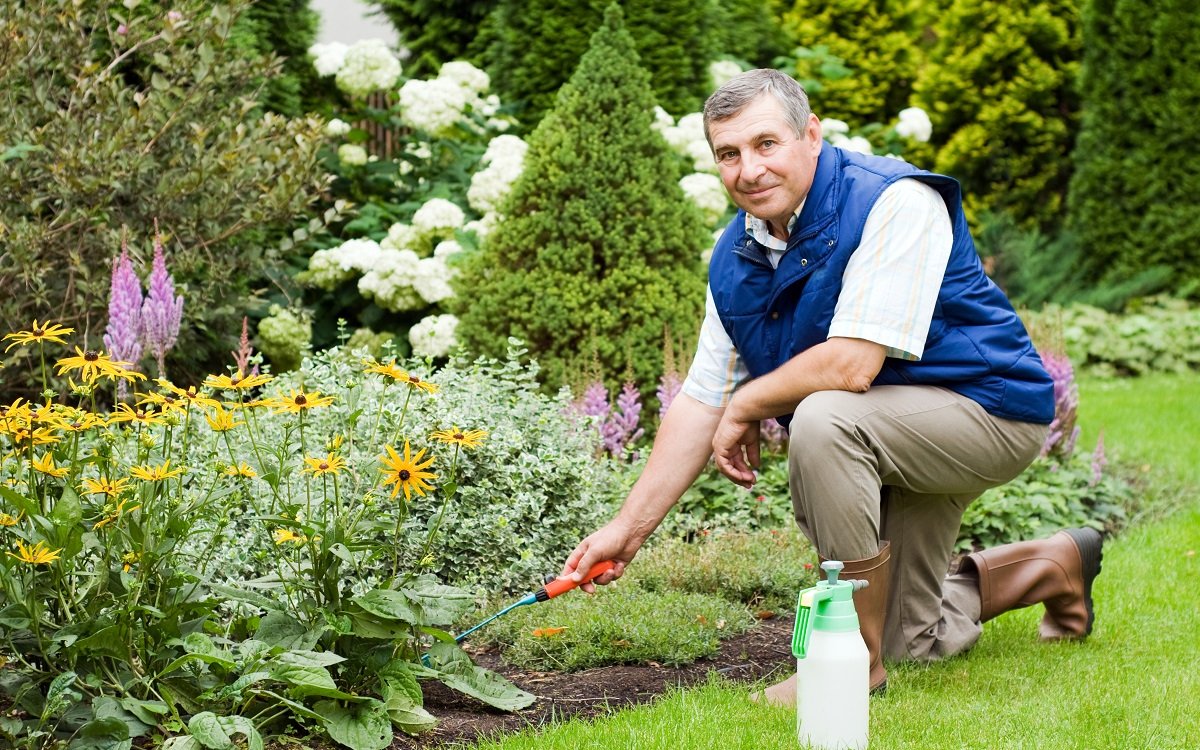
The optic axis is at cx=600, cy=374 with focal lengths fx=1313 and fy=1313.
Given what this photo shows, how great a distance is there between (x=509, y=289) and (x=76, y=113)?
181 cm

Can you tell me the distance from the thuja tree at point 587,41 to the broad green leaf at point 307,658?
5405 millimetres

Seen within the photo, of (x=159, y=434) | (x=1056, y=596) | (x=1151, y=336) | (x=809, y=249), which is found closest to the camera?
(x=809, y=249)

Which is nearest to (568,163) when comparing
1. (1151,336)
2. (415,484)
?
(415,484)

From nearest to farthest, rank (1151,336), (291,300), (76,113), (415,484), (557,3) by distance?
(415,484) < (76,113) < (291,300) < (557,3) < (1151,336)

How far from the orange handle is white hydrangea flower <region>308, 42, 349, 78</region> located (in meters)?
5.07

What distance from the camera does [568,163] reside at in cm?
540

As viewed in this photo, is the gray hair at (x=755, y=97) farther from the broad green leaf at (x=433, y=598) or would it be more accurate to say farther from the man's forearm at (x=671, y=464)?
the broad green leaf at (x=433, y=598)

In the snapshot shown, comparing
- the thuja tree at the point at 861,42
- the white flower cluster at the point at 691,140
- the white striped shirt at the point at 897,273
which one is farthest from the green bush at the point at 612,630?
the thuja tree at the point at 861,42

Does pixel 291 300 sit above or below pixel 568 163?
below

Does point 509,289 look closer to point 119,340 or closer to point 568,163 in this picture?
point 568,163

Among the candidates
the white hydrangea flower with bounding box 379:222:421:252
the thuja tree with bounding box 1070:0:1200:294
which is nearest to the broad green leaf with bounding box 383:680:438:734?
the white hydrangea flower with bounding box 379:222:421:252

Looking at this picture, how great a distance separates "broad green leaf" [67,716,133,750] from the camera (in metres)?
2.34

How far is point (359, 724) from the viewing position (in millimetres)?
2576

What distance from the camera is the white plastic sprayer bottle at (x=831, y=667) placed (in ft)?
8.08
